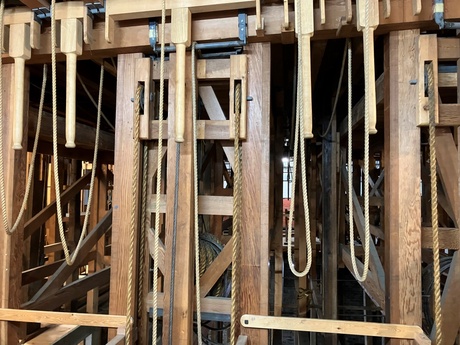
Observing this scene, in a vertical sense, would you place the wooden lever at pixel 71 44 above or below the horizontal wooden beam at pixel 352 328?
above

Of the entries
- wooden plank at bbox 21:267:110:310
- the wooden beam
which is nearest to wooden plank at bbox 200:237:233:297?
wooden plank at bbox 21:267:110:310

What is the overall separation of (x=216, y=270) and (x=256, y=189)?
45 centimetres

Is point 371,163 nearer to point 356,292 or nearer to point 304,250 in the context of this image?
point 304,250

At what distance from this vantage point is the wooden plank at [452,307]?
143cm

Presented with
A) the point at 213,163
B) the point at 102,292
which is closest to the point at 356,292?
the point at 102,292

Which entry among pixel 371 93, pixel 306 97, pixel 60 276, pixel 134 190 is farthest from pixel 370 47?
pixel 60 276

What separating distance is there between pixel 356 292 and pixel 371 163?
342cm

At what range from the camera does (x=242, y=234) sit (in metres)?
1.51

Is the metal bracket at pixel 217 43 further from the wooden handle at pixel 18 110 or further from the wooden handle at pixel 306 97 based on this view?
the wooden handle at pixel 18 110

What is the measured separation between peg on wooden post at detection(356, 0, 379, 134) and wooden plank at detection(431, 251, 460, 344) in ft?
2.57

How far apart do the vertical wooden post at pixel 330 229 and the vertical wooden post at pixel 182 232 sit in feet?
5.62

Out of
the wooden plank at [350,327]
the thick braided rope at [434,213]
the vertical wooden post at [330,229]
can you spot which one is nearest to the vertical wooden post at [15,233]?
the wooden plank at [350,327]

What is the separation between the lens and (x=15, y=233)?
67.5 inches

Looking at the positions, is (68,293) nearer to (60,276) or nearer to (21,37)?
(60,276)
